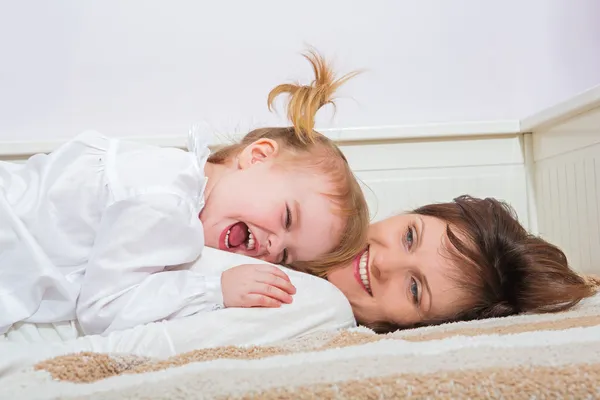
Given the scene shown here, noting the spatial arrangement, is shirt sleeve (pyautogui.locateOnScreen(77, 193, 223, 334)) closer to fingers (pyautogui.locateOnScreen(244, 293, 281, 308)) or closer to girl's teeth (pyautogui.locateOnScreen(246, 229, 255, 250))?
fingers (pyautogui.locateOnScreen(244, 293, 281, 308))

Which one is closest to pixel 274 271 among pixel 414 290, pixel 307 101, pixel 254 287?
pixel 254 287

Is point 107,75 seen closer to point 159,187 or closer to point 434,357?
point 159,187

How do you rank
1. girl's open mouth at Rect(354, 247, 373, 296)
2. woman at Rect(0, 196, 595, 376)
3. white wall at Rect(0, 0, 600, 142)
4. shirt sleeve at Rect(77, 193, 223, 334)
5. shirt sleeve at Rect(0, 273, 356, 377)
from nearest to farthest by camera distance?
shirt sleeve at Rect(0, 273, 356, 377) < shirt sleeve at Rect(77, 193, 223, 334) < woman at Rect(0, 196, 595, 376) < girl's open mouth at Rect(354, 247, 373, 296) < white wall at Rect(0, 0, 600, 142)

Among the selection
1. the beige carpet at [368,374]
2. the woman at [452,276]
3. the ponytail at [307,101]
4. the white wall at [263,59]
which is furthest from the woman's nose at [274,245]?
the white wall at [263,59]

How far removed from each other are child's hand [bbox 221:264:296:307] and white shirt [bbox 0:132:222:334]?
0.06 feet

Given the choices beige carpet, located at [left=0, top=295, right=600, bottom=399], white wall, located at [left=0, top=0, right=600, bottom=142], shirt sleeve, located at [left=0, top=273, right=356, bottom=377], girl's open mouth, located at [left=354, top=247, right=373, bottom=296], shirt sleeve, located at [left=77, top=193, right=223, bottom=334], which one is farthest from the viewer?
white wall, located at [left=0, top=0, right=600, bottom=142]

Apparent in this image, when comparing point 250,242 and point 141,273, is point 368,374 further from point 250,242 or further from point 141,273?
point 250,242

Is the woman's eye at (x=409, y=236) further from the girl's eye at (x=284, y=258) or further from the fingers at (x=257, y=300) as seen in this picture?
the fingers at (x=257, y=300)

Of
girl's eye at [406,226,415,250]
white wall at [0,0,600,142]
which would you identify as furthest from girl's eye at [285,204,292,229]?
white wall at [0,0,600,142]

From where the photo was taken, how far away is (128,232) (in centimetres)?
94

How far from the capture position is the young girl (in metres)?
0.94

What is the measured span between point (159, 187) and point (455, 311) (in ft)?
1.78

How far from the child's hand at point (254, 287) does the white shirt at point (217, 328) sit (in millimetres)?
12

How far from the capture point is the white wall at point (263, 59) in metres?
1.72
